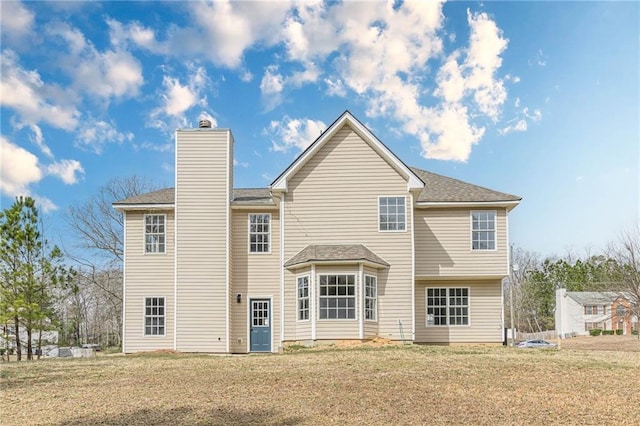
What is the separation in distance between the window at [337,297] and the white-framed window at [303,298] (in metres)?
0.68

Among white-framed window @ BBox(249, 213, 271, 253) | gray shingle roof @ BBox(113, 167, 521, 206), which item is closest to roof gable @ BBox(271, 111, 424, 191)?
gray shingle roof @ BBox(113, 167, 521, 206)

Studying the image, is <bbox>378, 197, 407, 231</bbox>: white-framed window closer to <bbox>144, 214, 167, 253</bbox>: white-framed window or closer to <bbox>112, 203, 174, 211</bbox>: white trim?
<bbox>112, 203, 174, 211</bbox>: white trim

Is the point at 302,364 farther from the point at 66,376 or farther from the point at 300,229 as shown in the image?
the point at 300,229

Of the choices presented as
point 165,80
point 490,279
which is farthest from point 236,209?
point 490,279

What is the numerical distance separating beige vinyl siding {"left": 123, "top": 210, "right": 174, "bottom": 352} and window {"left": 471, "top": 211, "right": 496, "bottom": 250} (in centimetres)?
1192

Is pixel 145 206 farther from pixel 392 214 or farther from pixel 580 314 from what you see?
pixel 580 314

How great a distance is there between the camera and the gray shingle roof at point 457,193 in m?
23.1

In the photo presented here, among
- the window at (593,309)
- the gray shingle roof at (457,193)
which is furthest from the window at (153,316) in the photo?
the window at (593,309)

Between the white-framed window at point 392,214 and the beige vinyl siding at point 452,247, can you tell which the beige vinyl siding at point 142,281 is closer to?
the white-framed window at point 392,214

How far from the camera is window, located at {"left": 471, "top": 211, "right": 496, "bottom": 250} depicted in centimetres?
2316

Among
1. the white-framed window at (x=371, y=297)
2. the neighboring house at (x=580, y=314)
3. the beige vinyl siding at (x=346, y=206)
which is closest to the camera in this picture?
the white-framed window at (x=371, y=297)

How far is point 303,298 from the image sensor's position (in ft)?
69.5

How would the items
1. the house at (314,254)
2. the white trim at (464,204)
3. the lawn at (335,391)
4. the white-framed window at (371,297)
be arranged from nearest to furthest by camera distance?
the lawn at (335,391), the white-framed window at (371,297), the house at (314,254), the white trim at (464,204)

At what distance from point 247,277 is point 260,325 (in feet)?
6.37
